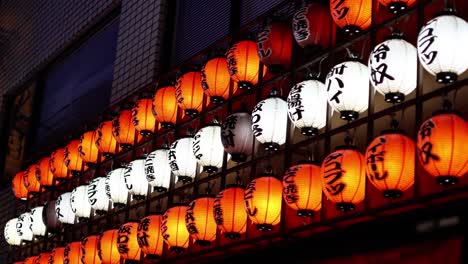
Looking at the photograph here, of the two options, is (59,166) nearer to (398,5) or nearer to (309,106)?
(309,106)

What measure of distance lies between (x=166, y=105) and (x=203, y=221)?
237cm

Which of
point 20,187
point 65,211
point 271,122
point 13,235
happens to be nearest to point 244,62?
point 271,122

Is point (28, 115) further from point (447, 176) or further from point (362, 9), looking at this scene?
point (447, 176)

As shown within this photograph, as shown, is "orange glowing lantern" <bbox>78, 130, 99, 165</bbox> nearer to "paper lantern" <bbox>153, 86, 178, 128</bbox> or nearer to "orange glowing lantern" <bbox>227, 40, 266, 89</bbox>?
"paper lantern" <bbox>153, 86, 178, 128</bbox>

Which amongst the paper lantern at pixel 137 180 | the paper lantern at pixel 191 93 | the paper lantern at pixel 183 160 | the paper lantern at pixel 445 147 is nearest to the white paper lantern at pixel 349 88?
the paper lantern at pixel 445 147

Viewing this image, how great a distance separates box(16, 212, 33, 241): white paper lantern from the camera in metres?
17.3

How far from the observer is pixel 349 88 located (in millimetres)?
9211

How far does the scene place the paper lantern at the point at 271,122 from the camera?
1044 cm

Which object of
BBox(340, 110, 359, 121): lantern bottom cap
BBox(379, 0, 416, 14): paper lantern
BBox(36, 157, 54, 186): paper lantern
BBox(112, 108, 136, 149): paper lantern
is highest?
BBox(36, 157, 54, 186): paper lantern

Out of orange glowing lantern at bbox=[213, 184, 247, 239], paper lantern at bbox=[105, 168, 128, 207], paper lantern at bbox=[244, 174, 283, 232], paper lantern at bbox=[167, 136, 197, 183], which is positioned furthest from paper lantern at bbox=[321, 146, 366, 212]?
paper lantern at bbox=[105, 168, 128, 207]

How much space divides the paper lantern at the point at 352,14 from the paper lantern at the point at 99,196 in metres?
6.27

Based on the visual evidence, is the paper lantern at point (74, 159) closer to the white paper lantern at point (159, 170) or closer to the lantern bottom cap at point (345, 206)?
the white paper lantern at point (159, 170)

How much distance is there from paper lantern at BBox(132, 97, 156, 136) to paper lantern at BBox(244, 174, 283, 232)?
11.8ft

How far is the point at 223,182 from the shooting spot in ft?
39.8
